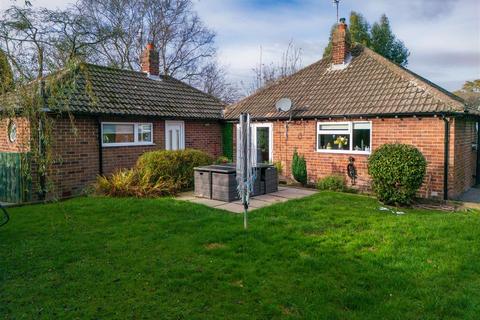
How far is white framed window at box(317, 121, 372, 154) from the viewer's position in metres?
11.7

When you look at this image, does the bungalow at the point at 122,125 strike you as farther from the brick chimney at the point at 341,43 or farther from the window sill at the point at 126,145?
the brick chimney at the point at 341,43

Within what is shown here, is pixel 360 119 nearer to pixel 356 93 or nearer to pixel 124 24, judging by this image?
pixel 356 93

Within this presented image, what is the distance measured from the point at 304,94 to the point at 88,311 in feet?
38.8

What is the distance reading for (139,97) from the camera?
535 inches

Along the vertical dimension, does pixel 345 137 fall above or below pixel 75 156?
above

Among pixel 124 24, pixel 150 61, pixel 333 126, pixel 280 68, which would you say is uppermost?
pixel 124 24

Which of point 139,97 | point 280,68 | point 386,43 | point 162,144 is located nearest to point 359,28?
point 386,43

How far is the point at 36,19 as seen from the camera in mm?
5016

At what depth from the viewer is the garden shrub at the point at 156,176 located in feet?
33.6

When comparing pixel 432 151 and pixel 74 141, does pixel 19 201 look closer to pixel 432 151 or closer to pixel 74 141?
pixel 74 141

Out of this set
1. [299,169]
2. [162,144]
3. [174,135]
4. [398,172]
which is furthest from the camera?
[174,135]

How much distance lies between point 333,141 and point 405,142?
7.77 feet

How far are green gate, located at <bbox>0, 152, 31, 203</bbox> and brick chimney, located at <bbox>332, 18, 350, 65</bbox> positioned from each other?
1175cm

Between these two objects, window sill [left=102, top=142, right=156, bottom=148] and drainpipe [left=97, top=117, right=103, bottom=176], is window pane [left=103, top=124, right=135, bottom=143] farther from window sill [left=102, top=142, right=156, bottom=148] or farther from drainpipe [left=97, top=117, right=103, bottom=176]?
drainpipe [left=97, top=117, right=103, bottom=176]
